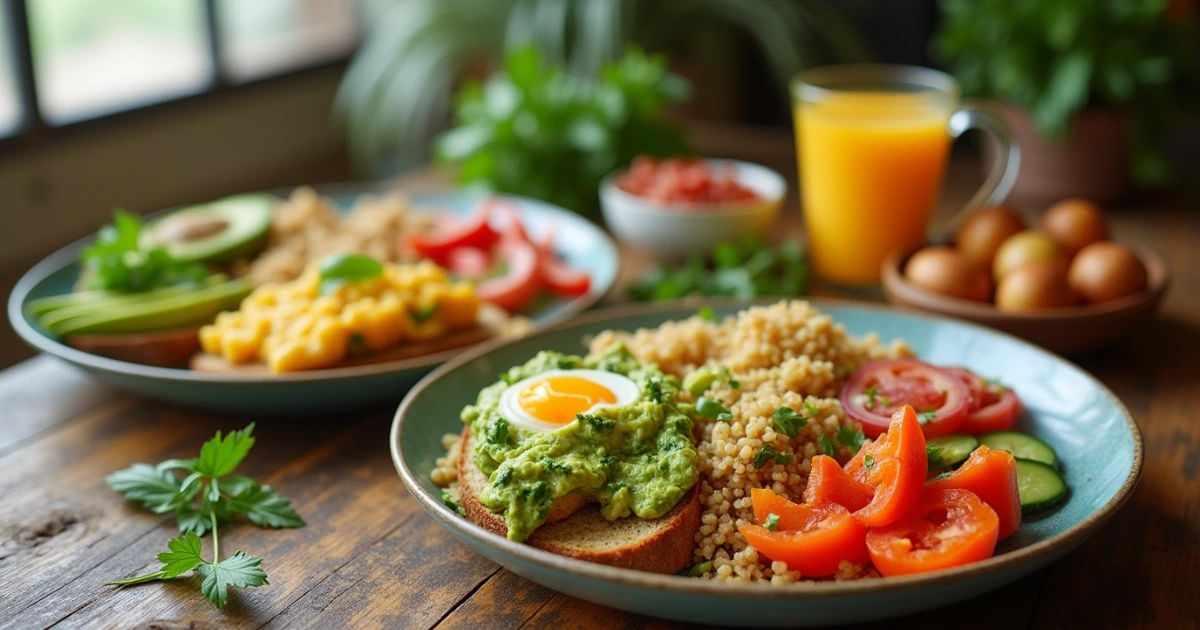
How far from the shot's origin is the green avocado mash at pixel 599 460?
4.25 ft

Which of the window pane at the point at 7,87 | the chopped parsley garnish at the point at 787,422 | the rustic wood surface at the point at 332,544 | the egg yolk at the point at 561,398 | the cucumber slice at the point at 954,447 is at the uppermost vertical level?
the window pane at the point at 7,87

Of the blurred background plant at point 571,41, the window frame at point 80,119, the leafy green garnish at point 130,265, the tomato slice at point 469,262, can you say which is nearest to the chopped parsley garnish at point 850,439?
the tomato slice at point 469,262

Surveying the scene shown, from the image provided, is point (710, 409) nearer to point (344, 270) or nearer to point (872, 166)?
point (344, 270)

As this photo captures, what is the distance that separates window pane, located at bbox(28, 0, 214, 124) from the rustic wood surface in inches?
105

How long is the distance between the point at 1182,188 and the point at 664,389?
2673 millimetres

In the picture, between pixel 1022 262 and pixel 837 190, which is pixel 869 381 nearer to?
pixel 1022 262

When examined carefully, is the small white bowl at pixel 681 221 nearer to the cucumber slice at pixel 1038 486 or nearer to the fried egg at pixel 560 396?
the fried egg at pixel 560 396

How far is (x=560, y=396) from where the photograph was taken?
1.47 m

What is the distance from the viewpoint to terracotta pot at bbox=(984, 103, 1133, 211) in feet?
9.84

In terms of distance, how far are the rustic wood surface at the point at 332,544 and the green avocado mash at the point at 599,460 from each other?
145 mm

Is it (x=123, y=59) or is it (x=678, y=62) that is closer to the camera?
(x=678, y=62)

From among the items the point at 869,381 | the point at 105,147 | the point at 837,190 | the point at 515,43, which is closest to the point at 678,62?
the point at 515,43

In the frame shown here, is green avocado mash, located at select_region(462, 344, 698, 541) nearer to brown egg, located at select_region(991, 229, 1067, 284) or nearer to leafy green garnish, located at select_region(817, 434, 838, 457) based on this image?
leafy green garnish, located at select_region(817, 434, 838, 457)

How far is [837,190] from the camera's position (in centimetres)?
251
